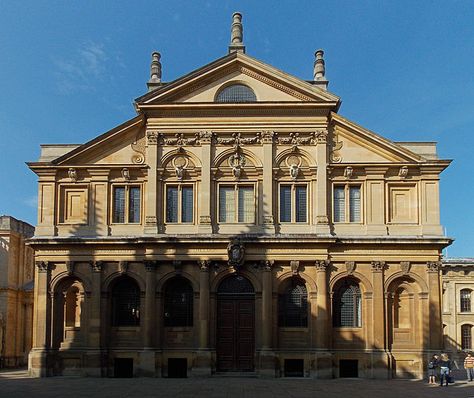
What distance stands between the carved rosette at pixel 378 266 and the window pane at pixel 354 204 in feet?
9.03

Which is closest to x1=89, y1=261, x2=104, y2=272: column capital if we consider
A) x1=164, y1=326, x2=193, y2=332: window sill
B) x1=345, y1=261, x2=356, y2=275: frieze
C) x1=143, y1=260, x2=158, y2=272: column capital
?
x1=143, y1=260, x2=158, y2=272: column capital

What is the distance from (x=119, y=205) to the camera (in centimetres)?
3775

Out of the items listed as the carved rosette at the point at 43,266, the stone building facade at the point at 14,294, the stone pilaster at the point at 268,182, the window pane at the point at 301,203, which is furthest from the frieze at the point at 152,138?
the stone building facade at the point at 14,294

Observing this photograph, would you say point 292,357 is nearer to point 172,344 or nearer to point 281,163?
point 172,344

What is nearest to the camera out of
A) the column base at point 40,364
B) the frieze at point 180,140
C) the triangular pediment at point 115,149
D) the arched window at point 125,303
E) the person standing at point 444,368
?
the person standing at point 444,368

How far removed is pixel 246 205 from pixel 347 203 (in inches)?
235

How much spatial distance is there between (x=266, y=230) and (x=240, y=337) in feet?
20.8

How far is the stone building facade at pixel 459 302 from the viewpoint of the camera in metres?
64.4

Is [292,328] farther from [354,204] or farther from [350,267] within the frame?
[354,204]

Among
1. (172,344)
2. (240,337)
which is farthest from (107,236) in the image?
(240,337)

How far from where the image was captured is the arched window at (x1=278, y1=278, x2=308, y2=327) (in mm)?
36156

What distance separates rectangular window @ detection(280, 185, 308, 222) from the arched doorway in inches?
178

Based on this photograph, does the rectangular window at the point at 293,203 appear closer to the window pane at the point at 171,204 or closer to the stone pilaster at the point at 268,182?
the stone pilaster at the point at 268,182

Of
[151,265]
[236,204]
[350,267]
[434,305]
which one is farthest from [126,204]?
[434,305]
